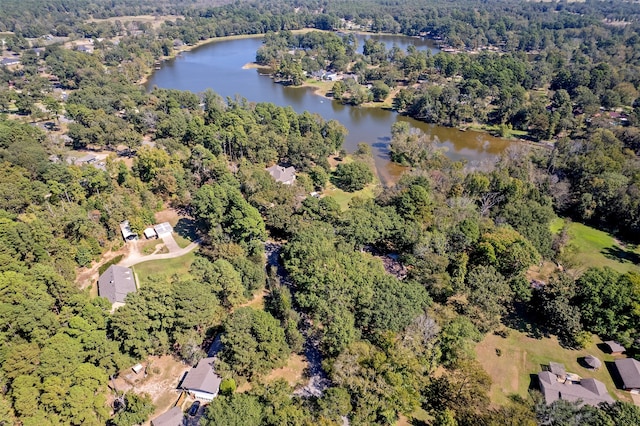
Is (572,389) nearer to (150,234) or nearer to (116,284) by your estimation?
(116,284)

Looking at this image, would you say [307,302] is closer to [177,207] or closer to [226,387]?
[226,387]

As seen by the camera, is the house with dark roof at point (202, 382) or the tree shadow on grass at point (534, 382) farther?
the tree shadow on grass at point (534, 382)

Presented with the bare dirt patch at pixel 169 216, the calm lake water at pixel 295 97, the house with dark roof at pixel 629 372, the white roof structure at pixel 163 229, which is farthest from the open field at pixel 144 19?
the house with dark roof at pixel 629 372

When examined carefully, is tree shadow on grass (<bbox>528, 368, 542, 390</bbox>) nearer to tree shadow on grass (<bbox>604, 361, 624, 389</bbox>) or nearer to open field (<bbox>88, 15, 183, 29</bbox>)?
tree shadow on grass (<bbox>604, 361, 624, 389</bbox>)

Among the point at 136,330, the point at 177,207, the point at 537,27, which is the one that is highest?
the point at 537,27

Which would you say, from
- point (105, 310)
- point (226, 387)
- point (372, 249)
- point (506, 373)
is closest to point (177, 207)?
point (105, 310)

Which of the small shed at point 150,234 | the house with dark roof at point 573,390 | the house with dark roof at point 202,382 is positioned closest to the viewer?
the house with dark roof at point 202,382

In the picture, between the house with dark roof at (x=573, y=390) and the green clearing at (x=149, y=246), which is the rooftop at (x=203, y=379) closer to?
the green clearing at (x=149, y=246)

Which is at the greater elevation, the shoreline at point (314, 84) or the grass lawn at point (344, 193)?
the shoreline at point (314, 84)
